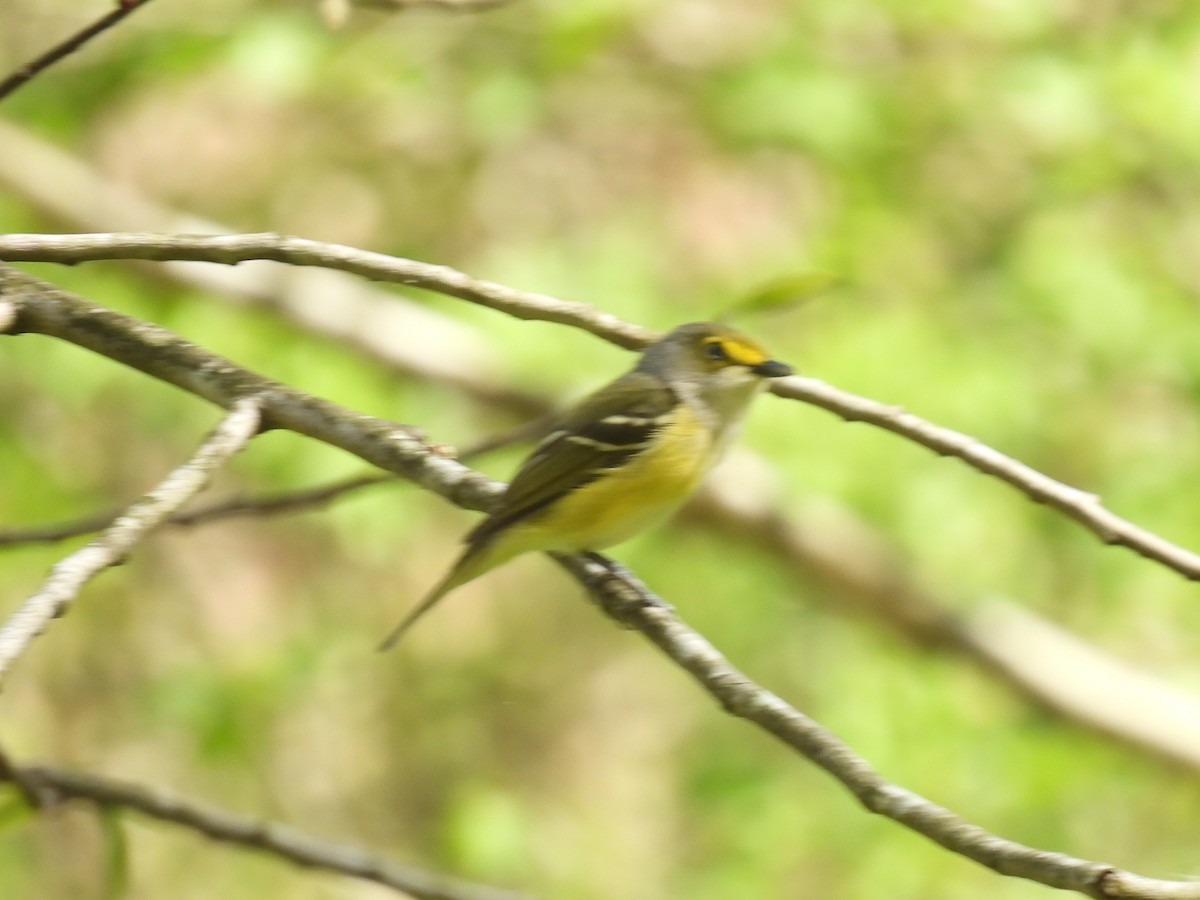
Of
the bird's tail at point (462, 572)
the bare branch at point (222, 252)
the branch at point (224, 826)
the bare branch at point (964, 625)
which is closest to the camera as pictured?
the bare branch at point (222, 252)

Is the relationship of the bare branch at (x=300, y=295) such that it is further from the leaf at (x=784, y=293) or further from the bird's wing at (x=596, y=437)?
the leaf at (x=784, y=293)

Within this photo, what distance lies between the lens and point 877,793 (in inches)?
65.8

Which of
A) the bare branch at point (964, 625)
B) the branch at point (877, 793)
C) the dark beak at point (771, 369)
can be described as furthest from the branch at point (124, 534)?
the bare branch at point (964, 625)

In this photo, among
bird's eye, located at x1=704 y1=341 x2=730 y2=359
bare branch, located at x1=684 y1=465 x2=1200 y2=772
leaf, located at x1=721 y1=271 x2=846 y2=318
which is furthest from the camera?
bare branch, located at x1=684 y1=465 x2=1200 y2=772

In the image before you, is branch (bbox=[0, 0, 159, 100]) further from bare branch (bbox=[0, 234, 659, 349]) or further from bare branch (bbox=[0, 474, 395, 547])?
bare branch (bbox=[0, 474, 395, 547])

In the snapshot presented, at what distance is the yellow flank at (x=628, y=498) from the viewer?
3.03 m

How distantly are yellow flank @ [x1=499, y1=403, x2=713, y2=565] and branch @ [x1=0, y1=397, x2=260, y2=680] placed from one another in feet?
3.54

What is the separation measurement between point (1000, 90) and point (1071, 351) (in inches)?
46.8

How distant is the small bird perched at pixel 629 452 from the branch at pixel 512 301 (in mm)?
640

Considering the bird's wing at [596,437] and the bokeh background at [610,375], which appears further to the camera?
the bokeh background at [610,375]

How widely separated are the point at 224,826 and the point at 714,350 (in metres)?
1.48

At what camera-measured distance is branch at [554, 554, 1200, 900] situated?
1.44 meters

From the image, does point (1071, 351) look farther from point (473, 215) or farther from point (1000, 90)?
point (473, 215)

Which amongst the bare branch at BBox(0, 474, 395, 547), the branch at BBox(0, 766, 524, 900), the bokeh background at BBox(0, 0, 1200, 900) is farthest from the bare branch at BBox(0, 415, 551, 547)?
the bokeh background at BBox(0, 0, 1200, 900)
